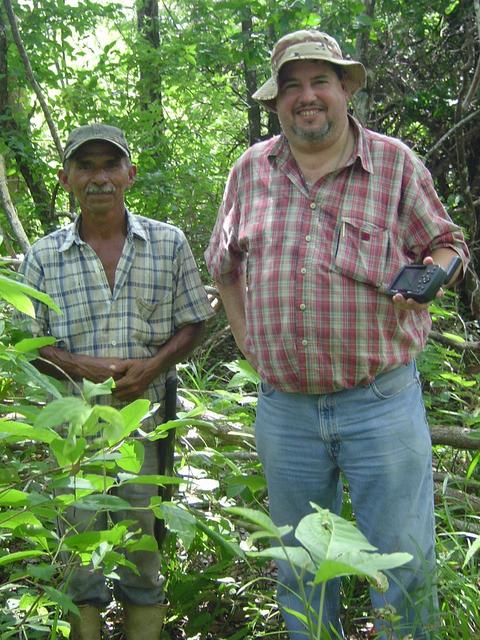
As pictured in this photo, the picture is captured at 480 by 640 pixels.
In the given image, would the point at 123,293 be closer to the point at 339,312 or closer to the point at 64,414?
the point at 339,312

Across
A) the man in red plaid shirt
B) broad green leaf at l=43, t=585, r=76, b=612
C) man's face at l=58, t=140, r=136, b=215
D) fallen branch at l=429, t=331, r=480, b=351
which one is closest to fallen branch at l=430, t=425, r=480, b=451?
the man in red plaid shirt

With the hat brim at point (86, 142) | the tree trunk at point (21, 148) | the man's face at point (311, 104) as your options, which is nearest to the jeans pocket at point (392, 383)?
the man's face at point (311, 104)

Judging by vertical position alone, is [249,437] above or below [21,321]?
below

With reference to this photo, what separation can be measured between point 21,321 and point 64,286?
0.22 m

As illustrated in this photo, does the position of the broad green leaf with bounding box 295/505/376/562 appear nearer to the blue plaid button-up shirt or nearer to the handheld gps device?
the handheld gps device

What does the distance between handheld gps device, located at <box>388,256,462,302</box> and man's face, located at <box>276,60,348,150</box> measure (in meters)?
0.55

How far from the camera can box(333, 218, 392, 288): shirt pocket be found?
2.75m

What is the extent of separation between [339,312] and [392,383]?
30 cm

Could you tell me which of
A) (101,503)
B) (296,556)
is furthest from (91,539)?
(296,556)

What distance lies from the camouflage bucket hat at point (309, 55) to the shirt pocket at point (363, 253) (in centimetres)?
57

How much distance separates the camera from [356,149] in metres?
2.85

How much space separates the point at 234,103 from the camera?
853 centimetres

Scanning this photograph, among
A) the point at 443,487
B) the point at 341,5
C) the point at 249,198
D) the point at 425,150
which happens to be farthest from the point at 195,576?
the point at 425,150

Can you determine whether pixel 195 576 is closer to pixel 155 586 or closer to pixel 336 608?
pixel 155 586
